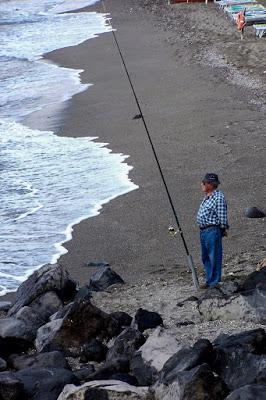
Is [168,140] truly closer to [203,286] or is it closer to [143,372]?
[203,286]

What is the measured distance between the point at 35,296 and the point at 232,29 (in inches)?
764

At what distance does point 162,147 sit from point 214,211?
21.5 feet

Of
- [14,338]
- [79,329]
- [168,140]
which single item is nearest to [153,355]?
[79,329]

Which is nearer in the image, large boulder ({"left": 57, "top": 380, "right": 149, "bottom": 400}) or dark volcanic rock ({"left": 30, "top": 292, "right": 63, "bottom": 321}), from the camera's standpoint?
large boulder ({"left": 57, "top": 380, "right": 149, "bottom": 400})

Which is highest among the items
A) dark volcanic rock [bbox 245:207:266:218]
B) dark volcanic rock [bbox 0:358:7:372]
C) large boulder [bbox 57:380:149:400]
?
large boulder [bbox 57:380:149:400]

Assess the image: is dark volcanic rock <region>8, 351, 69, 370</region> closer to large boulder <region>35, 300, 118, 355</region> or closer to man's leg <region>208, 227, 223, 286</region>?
large boulder <region>35, 300, 118, 355</region>

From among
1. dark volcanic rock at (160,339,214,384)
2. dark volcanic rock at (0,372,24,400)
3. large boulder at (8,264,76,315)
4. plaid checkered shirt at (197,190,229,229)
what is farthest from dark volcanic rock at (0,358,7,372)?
plaid checkered shirt at (197,190,229,229)

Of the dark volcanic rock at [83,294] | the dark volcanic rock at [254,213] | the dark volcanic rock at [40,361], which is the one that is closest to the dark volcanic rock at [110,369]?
the dark volcanic rock at [40,361]

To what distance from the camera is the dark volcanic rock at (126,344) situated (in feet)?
20.7

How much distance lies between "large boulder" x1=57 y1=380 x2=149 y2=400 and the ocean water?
13.9ft

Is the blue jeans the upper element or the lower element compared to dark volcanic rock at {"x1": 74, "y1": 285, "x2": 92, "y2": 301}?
upper

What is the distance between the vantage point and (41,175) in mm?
14094

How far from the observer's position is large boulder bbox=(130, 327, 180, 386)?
5.81 m

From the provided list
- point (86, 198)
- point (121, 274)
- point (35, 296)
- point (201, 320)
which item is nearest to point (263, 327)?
point (201, 320)
